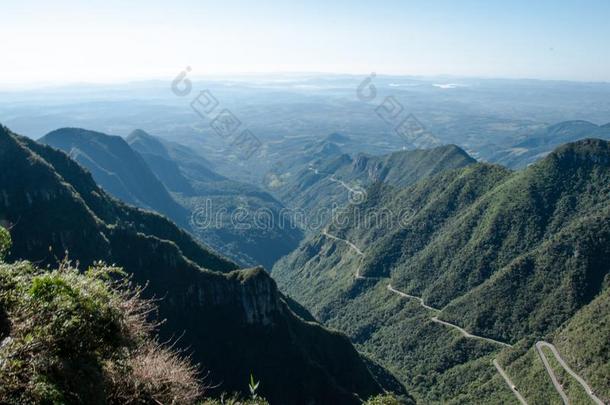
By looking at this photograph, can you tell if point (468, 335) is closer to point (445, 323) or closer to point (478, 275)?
point (445, 323)

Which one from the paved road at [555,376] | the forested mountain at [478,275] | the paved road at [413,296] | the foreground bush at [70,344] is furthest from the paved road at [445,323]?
the foreground bush at [70,344]

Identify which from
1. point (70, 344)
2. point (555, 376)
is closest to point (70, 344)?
point (70, 344)

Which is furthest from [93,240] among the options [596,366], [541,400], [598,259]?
[598,259]

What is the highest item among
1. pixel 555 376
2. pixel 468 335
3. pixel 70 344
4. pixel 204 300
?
pixel 70 344

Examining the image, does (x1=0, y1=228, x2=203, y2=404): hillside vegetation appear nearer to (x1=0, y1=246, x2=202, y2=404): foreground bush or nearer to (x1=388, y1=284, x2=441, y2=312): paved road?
Answer: (x1=0, y1=246, x2=202, y2=404): foreground bush

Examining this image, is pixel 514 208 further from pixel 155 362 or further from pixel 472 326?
pixel 155 362

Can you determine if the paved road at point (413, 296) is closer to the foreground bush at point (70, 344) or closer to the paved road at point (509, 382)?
the paved road at point (509, 382)
